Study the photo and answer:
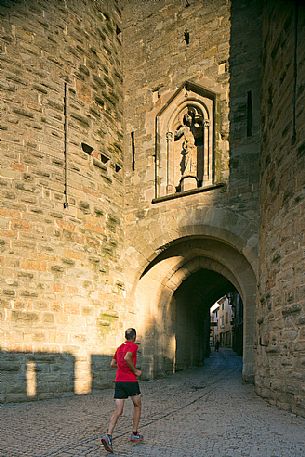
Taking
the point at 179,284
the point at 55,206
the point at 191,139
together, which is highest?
the point at 191,139

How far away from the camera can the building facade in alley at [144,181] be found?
5656mm

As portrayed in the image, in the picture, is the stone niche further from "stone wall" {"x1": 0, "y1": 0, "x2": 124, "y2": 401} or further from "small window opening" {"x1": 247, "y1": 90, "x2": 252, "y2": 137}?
"stone wall" {"x1": 0, "y1": 0, "x2": 124, "y2": 401}

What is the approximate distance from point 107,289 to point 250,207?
3.40 m

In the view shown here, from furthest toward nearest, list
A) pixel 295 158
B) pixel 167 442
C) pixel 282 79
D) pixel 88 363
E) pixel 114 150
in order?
A: 1. pixel 114 150
2. pixel 88 363
3. pixel 282 79
4. pixel 295 158
5. pixel 167 442

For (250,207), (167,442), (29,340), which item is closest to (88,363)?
(29,340)

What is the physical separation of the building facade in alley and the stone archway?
4cm

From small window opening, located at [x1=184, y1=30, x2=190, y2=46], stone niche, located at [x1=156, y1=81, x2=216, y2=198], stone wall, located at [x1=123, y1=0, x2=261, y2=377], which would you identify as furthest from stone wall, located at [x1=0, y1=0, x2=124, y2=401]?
small window opening, located at [x1=184, y1=30, x2=190, y2=46]

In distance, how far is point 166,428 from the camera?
13.2 feet

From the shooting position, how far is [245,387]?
23.2 ft

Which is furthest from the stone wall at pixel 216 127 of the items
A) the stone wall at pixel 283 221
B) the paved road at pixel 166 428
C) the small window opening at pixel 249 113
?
the paved road at pixel 166 428

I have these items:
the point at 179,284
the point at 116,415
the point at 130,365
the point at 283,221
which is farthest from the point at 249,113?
the point at 116,415

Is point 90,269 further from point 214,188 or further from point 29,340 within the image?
point 214,188

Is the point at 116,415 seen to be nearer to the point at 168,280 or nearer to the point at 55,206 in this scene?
the point at 55,206

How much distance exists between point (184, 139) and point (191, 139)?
0.18 meters
